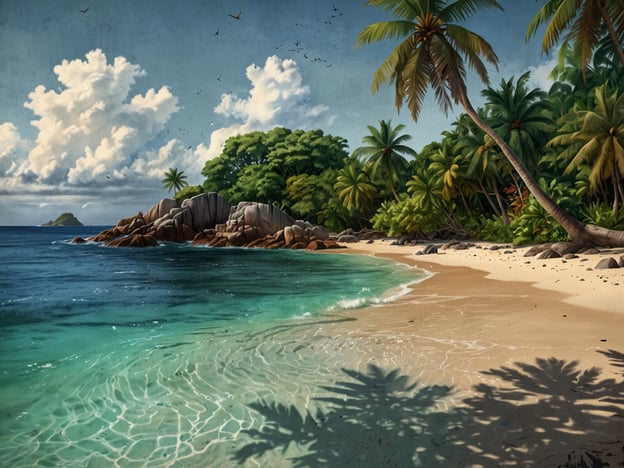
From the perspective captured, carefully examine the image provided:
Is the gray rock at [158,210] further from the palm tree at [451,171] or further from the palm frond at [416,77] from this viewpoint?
the palm frond at [416,77]

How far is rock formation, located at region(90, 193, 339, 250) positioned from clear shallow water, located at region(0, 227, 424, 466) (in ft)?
72.2

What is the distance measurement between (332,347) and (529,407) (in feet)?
10.0

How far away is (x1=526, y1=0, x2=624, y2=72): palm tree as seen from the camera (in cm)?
1215

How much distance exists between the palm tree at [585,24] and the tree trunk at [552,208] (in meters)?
4.06

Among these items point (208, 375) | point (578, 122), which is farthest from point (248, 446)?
point (578, 122)

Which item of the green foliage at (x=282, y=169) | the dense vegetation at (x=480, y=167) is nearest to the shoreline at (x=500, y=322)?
the dense vegetation at (x=480, y=167)

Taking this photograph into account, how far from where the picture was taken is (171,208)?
4778 centimetres

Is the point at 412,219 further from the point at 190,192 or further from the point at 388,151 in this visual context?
the point at 190,192

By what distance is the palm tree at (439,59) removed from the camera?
17016 millimetres

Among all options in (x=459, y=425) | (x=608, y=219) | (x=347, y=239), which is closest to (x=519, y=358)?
(x=459, y=425)

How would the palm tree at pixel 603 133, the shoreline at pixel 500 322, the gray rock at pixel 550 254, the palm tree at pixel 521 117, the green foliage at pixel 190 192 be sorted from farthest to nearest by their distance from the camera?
the green foliage at pixel 190 192
the palm tree at pixel 521 117
the palm tree at pixel 603 133
the gray rock at pixel 550 254
the shoreline at pixel 500 322

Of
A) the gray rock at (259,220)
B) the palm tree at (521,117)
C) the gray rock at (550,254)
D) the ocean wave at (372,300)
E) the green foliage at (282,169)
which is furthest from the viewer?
the green foliage at (282,169)

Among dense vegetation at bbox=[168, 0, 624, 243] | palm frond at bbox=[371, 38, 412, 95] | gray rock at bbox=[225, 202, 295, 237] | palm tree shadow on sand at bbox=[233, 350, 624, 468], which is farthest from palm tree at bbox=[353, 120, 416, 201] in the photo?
palm tree shadow on sand at bbox=[233, 350, 624, 468]

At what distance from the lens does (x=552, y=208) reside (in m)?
16.6
